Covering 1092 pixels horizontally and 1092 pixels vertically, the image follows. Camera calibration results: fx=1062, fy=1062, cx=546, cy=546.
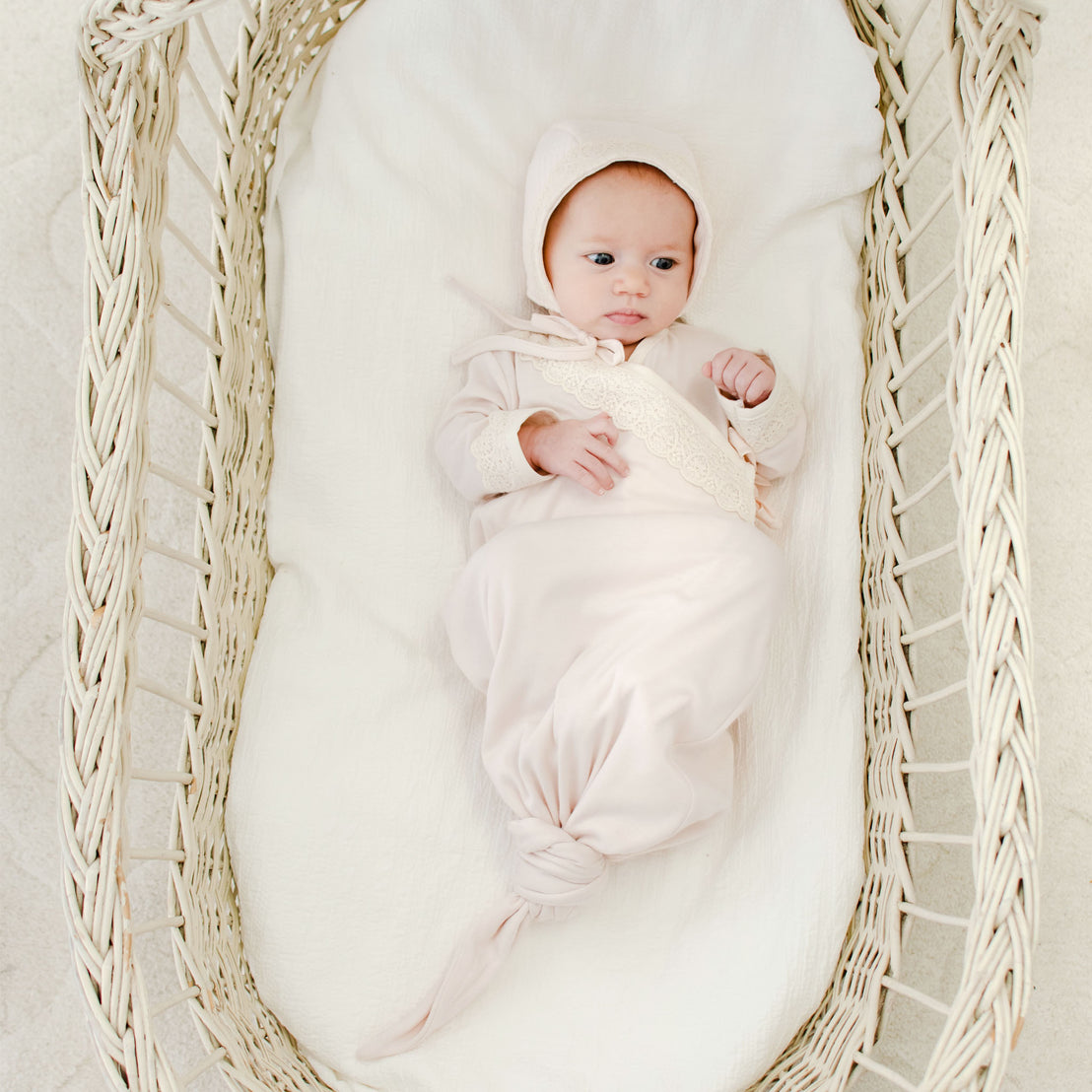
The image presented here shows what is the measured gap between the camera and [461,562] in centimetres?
111

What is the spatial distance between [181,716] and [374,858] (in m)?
0.37

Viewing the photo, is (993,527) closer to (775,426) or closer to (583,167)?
(775,426)

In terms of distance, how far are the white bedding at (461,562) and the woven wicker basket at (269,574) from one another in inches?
1.3

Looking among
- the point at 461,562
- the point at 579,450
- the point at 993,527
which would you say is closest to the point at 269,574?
the point at 461,562

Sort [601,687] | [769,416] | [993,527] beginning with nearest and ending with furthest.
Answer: [993,527], [601,687], [769,416]

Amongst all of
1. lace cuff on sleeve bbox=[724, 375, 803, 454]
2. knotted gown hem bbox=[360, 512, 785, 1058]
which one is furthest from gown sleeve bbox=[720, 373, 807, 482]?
knotted gown hem bbox=[360, 512, 785, 1058]

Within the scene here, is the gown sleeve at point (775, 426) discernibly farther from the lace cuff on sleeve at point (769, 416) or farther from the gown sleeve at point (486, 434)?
the gown sleeve at point (486, 434)

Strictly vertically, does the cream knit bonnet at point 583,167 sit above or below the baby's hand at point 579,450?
above

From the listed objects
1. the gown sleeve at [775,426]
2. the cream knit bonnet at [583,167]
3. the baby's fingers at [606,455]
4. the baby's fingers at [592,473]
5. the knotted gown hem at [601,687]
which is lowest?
the knotted gown hem at [601,687]

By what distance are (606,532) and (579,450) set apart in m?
0.08

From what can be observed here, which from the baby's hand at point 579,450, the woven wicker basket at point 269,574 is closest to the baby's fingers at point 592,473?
the baby's hand at point 579,450

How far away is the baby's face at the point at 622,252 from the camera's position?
41.1 inches

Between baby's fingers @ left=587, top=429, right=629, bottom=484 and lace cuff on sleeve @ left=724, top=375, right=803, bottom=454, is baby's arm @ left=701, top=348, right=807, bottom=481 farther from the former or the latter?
baby's fingers @ left=587, top=429, right=629, bottom=484

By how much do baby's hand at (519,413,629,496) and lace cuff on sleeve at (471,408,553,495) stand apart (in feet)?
0.03
